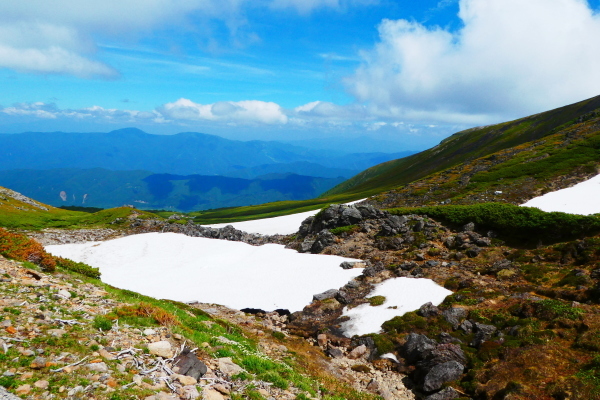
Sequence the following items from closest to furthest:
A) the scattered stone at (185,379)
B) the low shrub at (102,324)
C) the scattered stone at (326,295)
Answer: the scattered stone at (185,379)
the low shrub at (102,324)
the scattered stone at (326,295)

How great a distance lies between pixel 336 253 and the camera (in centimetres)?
3819

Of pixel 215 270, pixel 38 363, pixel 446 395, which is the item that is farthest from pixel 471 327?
pixel 215 270

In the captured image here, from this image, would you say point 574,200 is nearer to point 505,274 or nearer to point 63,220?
point 505,274

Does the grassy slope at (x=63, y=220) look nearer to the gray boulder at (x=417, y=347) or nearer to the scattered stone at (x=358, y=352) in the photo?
the scattered stone at (x=358, y=352)

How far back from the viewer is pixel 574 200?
49.6 meters

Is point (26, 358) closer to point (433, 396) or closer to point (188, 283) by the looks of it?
point (433, 396)

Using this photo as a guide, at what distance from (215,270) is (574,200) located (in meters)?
54.4

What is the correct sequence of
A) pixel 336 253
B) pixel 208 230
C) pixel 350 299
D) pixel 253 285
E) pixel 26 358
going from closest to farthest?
pixel 26 358
pixel 350 299
pixel 253 285
pixel 336 253
pixel 208 230

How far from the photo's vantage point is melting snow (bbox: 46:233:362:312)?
29.2 meters

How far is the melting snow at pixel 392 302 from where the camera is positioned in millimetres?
22094

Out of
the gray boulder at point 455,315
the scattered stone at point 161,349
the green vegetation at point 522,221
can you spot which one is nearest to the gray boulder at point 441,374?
the gray boulder at point 455,315

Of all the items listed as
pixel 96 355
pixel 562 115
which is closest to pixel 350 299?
pixel 96 355

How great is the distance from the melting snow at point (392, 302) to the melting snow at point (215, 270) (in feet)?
15.9

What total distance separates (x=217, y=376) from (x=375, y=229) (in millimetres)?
34203
